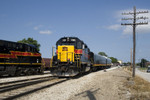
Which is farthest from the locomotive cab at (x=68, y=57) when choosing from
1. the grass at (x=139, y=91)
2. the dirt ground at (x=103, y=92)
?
the grass at (x=139, y=91)

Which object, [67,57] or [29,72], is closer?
[67,57]

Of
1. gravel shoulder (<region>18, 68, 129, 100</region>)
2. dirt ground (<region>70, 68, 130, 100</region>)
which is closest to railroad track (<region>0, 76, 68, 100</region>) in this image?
gravel shoulder (<region>18, 68, 129, 100</region>)

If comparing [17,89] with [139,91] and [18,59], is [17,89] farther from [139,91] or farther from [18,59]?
[18,59]

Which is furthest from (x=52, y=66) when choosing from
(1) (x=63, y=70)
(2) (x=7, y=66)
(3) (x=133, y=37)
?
(3) (x=133, y=37)

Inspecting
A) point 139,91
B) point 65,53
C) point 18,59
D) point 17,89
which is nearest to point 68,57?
point 65,53

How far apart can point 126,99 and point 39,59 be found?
1619 centimetres

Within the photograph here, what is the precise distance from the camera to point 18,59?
744 inches

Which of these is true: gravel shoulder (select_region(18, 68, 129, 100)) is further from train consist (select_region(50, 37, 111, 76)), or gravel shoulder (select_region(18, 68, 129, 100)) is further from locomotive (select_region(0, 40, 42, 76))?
locomotive (select_region(0, 40, 42, 76))

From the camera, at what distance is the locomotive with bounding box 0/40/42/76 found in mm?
17250

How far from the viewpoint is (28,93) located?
328 inches

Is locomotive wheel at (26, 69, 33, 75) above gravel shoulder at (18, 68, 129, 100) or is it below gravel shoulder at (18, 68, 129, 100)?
above

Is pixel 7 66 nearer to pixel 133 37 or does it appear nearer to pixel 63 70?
pixel 63 70

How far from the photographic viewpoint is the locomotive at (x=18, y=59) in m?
17.2

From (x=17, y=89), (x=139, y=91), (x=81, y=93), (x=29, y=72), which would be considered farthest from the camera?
(x=29, y=72)
